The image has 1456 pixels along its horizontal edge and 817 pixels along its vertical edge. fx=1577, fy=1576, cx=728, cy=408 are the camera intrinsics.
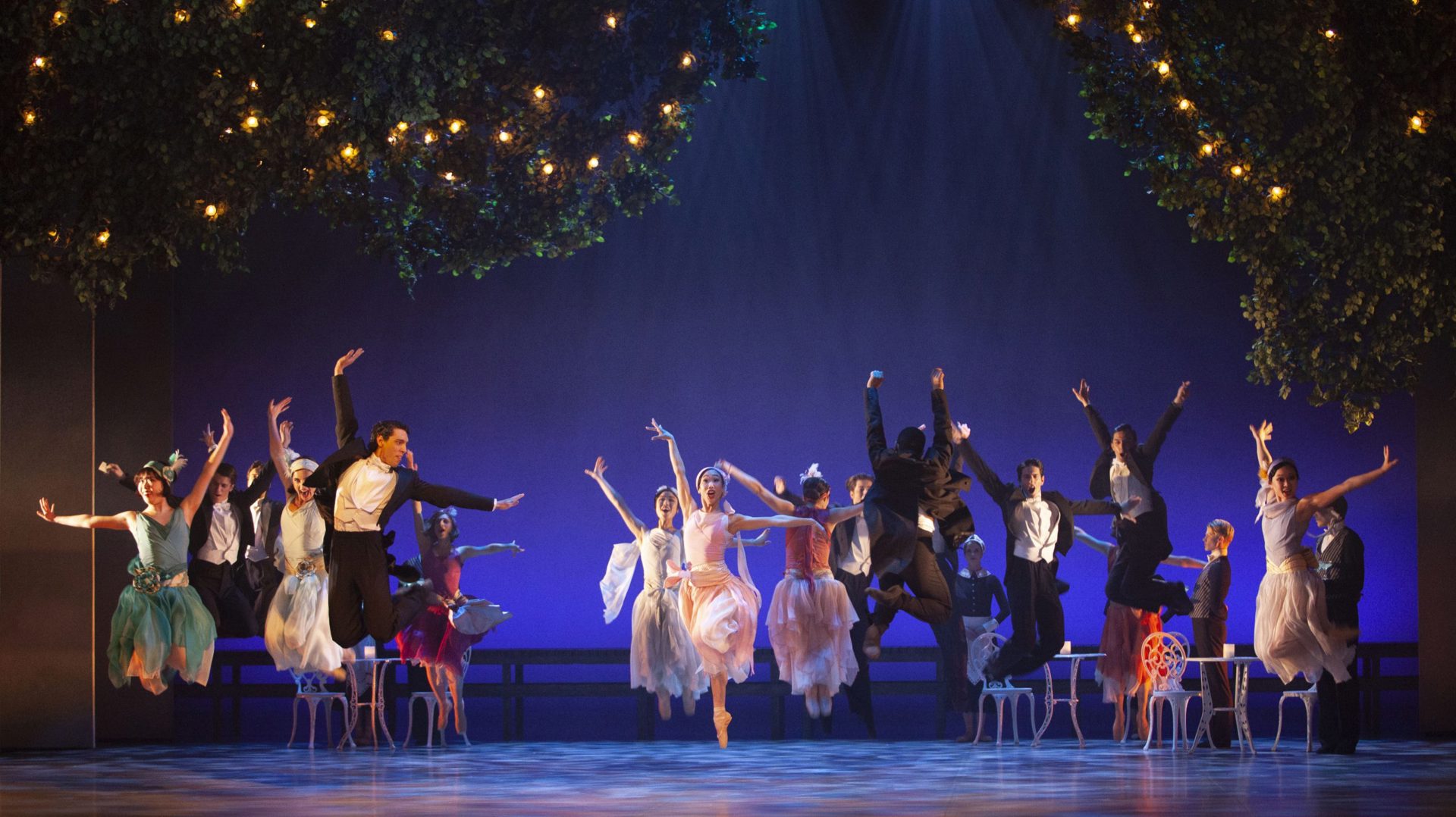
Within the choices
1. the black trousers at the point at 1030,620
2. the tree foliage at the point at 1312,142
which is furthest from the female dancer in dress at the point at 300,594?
the tree foliage at the point at 1312,142

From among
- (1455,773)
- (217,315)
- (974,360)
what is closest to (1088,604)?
(974,360)

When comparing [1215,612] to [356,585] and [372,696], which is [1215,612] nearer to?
[356,585]

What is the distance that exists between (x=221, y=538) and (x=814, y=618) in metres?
4.32

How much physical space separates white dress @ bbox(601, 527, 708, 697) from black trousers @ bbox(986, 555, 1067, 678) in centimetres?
200

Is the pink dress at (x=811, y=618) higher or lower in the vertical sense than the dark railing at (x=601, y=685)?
higher

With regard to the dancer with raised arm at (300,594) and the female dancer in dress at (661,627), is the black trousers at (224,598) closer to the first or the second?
the dancer with raised arm at (300,594)

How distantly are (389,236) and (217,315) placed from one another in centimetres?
431

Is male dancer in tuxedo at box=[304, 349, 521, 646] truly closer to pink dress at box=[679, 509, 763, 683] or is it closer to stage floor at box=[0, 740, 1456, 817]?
stage floor at box=[0, 740, 1456, 817]

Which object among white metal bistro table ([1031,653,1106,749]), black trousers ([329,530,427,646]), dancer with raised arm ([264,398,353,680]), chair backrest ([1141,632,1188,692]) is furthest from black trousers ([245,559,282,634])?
chair backrest ([1141,632,1188,692])

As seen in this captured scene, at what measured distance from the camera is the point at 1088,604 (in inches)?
532

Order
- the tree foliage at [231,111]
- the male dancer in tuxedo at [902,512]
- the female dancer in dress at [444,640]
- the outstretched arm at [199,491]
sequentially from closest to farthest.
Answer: the tree foliage at [231,111] < the male dancer in tuxedo at [902,512] < the outstretched arm at [199,491] < the female dancer in dress at [444,640]

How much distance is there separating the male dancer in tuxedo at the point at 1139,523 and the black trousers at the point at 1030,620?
0.46m

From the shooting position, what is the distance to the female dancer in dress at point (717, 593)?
32.4 ft

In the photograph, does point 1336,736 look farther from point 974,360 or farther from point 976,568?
point 974,360
